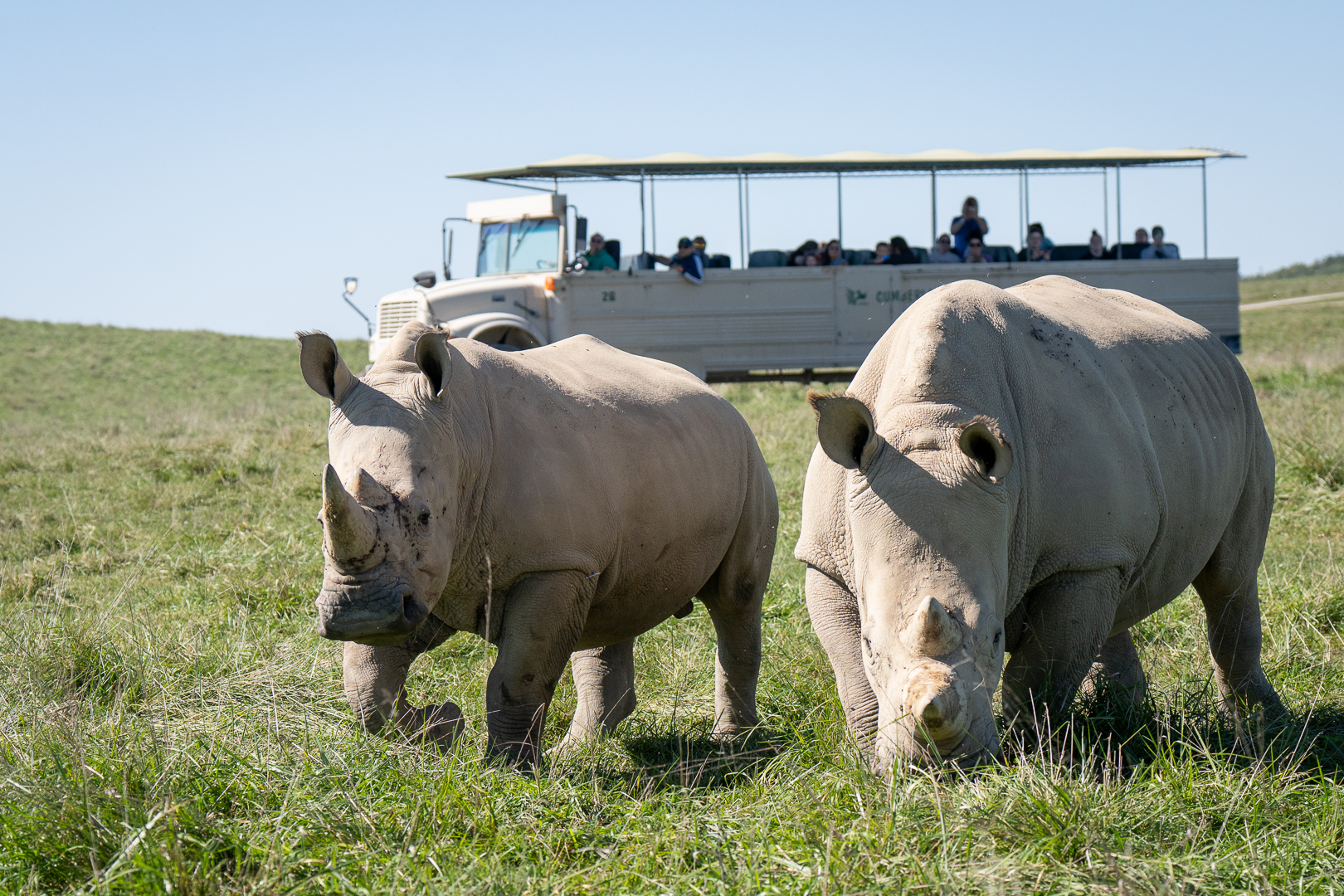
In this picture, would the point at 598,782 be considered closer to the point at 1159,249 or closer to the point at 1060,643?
the point at 1060,643

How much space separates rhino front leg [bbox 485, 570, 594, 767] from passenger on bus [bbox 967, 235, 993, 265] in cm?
1240

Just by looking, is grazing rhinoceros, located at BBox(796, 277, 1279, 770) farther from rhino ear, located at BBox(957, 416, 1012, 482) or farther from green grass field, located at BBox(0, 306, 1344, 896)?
green grass field, located at BBox(0, 306, 1344, 896)

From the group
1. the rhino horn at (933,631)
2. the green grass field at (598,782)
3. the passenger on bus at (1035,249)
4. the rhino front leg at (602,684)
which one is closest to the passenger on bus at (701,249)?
the passenger on bus at (1035,249)

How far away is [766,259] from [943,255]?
7.72 feet

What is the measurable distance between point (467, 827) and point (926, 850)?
114cm

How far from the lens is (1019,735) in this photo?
353 cm

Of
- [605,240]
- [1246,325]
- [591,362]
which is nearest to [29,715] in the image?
[591,362]

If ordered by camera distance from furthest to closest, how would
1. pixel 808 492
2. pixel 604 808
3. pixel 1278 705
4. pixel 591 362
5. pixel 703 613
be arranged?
pixel 703 613
pixel 591 362
pixel 1278 705
pixel 808 492
pixel 604 808

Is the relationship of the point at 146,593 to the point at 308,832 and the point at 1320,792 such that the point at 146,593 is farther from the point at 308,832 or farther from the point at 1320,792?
the point at 1320,792

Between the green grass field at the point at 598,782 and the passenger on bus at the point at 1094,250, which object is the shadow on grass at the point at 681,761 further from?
the passenger on bus at the point at 1094,250

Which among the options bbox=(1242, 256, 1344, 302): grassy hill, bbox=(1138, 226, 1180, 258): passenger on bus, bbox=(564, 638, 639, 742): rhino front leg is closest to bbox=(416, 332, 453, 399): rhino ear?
bbox=(564, 638, 639, 742): rhino front leg

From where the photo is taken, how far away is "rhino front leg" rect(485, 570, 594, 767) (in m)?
3.90

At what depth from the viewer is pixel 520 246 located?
15.2 metres

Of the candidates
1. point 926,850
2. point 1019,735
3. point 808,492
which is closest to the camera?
point 926,850
